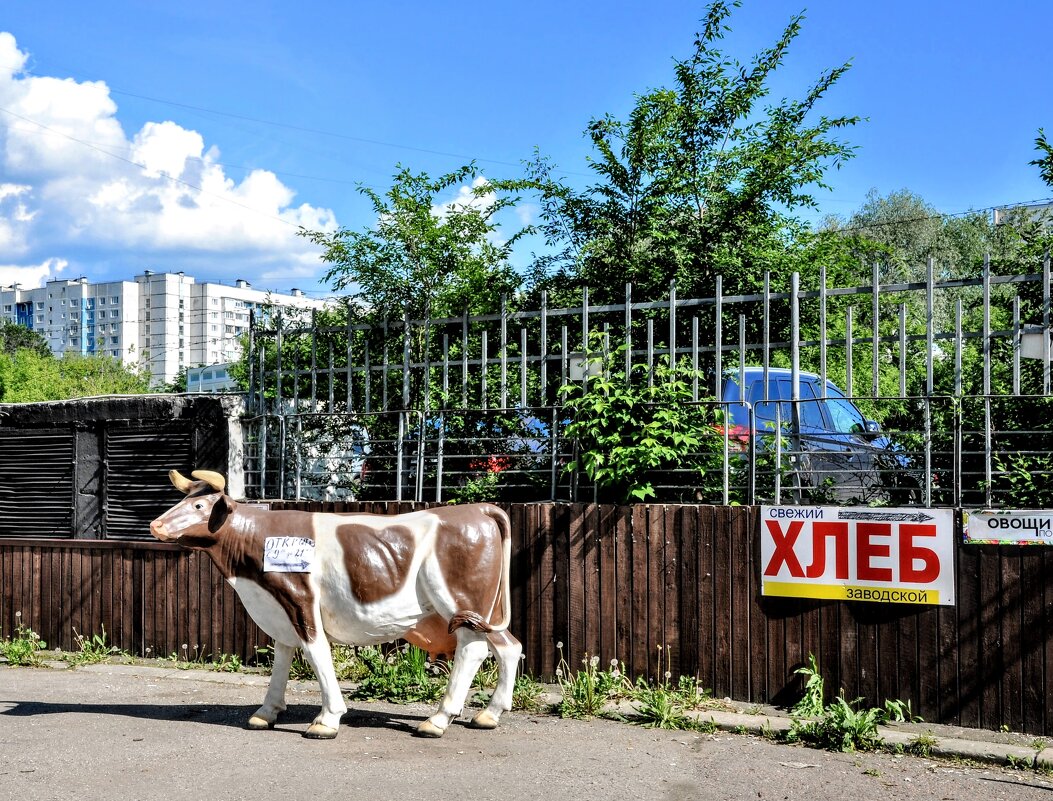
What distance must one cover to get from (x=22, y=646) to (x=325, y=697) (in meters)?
4.93

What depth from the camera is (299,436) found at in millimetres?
9914

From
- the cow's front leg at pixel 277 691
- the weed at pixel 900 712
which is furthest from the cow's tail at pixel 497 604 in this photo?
the weed at pixel 900 712

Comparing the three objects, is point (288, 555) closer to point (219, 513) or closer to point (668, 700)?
point (219, 513)

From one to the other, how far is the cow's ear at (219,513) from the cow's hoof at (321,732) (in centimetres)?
153

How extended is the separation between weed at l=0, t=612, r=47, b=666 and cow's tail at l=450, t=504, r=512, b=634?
5269mm

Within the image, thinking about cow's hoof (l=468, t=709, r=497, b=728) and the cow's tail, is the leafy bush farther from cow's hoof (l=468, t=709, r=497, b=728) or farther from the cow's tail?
cow's hoof (l=468, t=709, r=497, b=728)

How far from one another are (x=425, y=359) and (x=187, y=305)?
8917 cm

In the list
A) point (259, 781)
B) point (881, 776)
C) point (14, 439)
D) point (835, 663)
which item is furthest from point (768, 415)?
point (14, 439)

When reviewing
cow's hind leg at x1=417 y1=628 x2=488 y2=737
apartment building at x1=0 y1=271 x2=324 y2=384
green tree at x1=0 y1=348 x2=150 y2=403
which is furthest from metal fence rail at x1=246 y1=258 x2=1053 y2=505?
apartment building at x1=0 y1=271 x2=324 y2=384

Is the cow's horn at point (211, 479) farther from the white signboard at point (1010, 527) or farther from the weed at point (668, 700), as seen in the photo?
the white signboard at point (1010, 527)

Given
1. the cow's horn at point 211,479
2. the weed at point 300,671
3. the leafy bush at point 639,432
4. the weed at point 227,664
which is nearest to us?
the cow's horn at point 211,479

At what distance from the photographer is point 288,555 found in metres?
7.03

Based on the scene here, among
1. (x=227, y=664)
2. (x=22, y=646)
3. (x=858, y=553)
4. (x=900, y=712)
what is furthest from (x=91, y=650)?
(x=900, y=712)

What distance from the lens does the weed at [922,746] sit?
6.38m
